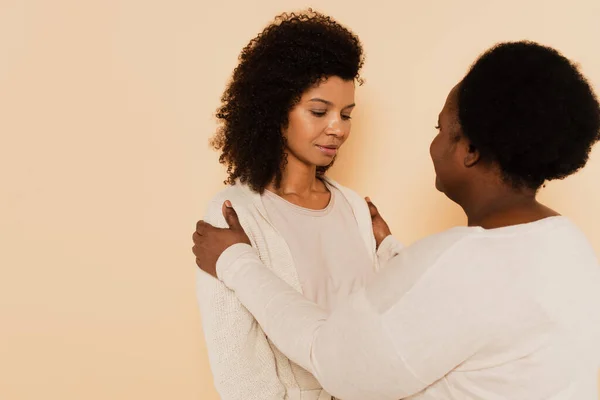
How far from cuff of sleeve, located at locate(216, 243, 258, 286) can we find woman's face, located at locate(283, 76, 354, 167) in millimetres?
348

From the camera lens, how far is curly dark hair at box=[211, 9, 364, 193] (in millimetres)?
1466

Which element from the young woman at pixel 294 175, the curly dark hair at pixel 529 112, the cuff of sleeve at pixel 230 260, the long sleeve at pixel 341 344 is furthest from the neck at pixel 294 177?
the curly dark hair at pixel 529 112

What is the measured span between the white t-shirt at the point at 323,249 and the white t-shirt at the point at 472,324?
1.31ft

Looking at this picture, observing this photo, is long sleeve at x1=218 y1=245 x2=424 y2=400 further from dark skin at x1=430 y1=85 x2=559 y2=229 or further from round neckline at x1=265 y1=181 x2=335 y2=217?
round neckline at x1=265 y1=181 x2=335 y2=217

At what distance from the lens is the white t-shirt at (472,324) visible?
924 millimetres

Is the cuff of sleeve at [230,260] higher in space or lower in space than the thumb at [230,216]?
lower

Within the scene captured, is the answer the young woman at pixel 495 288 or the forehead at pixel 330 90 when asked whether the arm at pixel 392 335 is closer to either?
the young woman at pixel 495 288

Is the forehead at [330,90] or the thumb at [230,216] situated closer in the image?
the thumb at [230,216]

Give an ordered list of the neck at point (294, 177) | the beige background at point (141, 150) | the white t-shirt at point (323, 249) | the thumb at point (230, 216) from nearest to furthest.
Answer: the thumb at point (230, 216) < the white t-shirt at point (323, 249) < the neck at point (294, 177) < the beige background at point (141, 150)

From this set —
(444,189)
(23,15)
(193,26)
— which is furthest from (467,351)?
(23,15)

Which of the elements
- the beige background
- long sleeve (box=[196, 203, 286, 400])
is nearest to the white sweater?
long sleeve (box=[196, 203, 286, 400])

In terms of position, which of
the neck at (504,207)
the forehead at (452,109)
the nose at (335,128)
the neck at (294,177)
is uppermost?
the nose at (335,128)

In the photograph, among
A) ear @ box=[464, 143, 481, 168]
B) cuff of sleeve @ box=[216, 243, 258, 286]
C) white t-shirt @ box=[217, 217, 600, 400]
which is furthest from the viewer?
cuff of sleeve @ box=[216, 243, 258, 286]

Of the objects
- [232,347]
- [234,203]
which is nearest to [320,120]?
[234,203]
